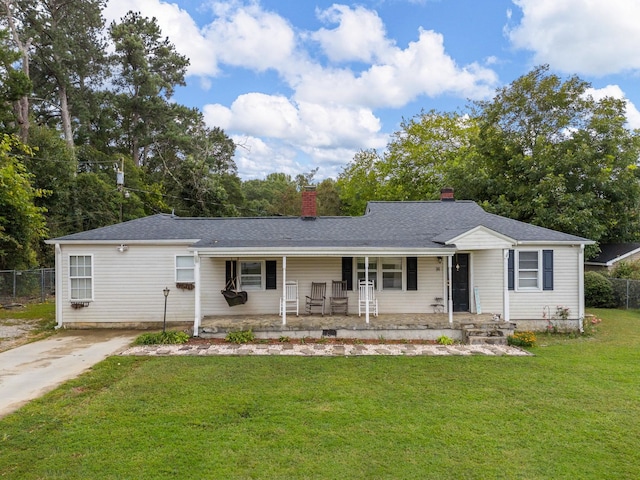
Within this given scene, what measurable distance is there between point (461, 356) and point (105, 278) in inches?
397

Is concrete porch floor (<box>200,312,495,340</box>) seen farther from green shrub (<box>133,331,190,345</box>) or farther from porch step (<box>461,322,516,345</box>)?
green shrub (<box>133,331,190,345</box>)

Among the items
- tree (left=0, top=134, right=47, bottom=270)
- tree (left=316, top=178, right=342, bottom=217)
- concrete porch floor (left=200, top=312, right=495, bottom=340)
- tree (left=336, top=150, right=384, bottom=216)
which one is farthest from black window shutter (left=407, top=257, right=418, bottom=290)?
tree (left=316, top=178, right=342, bottom=217)

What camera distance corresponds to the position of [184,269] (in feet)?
36.9

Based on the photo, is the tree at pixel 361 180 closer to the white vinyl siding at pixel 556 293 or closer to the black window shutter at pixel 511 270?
the black window shutter at pixel 511 270

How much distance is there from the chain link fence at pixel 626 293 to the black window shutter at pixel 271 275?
14314 mm

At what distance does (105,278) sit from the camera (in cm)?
1109

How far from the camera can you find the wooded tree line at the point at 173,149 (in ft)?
54.7

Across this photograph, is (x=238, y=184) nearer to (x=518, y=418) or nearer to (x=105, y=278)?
(x=105, y=278)

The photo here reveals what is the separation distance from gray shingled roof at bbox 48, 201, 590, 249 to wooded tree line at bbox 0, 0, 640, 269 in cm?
450

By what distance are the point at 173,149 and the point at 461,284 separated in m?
26.3

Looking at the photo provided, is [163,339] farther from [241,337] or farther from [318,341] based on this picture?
[318,341]

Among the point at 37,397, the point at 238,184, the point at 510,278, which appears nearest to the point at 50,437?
the point at 37,397

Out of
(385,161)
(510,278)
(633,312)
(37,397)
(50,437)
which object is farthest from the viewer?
(385,161)

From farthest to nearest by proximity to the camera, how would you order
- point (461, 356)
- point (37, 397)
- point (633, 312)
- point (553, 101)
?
point (553, 101), point (633, 312), point (461, 356), point (37, 397)
